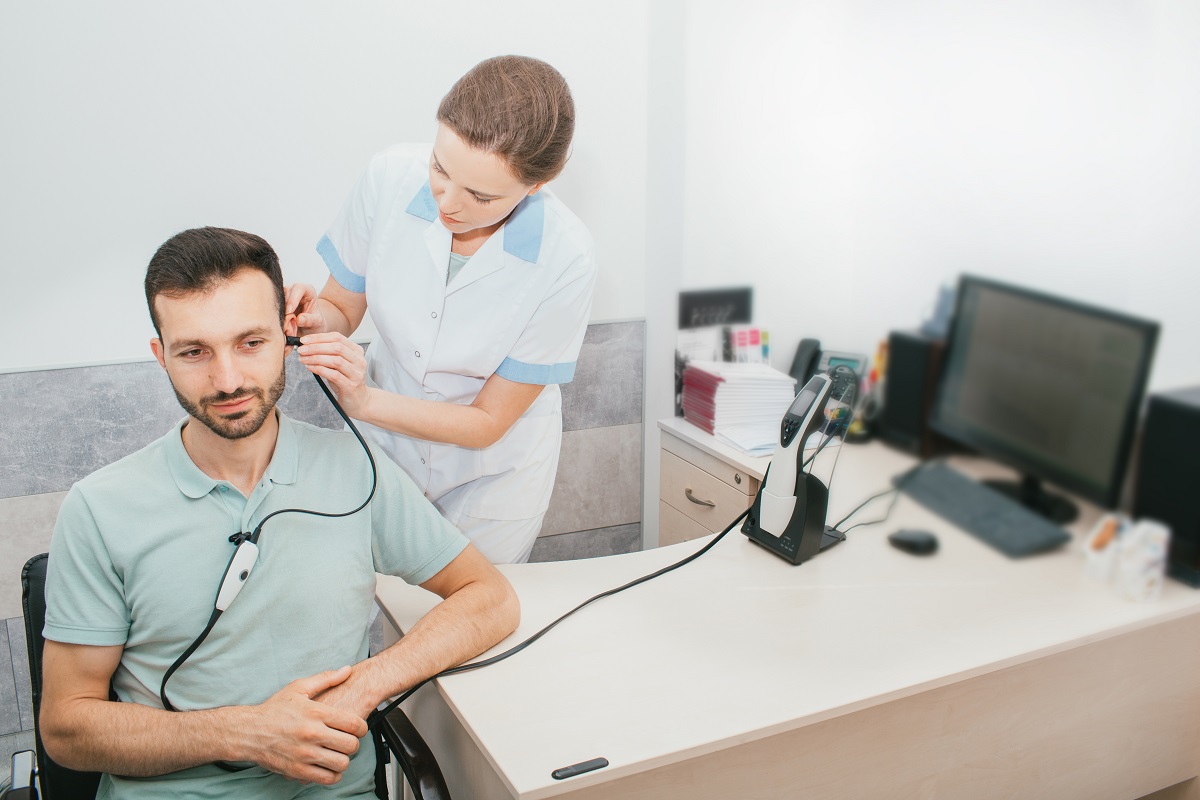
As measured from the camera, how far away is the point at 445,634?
133 centimetres

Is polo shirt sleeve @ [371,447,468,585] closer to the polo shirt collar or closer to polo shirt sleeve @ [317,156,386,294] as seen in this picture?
the polo shirt collar

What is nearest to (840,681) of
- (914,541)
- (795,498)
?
(914,541)

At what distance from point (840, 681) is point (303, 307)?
101 cm

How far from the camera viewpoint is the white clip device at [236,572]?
4.03 ft

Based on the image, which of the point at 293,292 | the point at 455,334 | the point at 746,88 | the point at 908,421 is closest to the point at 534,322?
the point at 455,334

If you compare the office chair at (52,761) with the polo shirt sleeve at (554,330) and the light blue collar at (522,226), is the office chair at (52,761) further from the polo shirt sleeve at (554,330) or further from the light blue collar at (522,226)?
the light blue collar at (522,226)

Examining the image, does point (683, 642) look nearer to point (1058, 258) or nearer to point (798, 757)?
point (798, 757)

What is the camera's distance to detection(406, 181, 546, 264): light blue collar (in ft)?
5.43

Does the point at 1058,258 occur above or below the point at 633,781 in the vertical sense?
above

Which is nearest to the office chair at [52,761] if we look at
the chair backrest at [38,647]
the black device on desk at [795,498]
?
the chair backrest at [38,647]

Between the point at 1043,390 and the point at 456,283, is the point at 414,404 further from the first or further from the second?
the point at 1043,390

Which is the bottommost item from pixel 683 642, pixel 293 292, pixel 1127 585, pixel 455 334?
pixel 683 642

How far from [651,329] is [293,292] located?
940 mm

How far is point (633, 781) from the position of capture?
124cm
